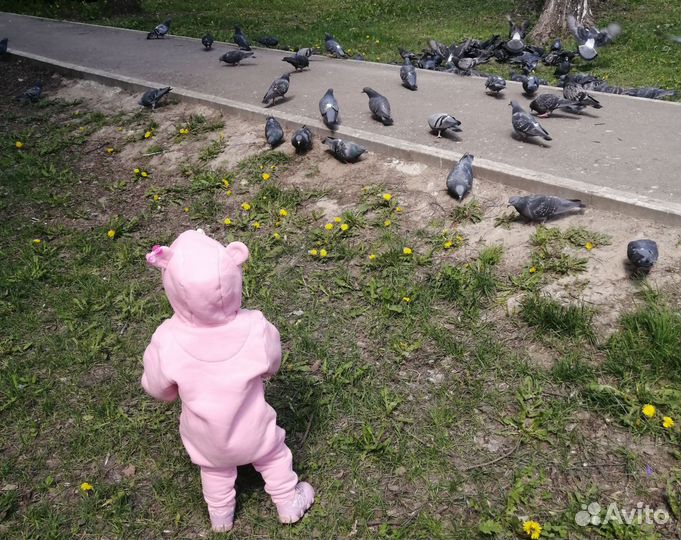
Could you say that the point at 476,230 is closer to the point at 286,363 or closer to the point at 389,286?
the point at 389,286

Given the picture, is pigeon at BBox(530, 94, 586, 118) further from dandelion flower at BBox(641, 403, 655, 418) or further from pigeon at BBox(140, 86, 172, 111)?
pigeon at BBox(140, 86, 172, 111)

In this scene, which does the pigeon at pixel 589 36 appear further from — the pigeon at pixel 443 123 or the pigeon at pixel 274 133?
the pigeon at pixel 274 133

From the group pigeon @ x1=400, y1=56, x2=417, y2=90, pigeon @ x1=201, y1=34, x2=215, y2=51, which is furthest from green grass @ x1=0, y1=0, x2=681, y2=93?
pigeon @ x1=400, y1=56, x2=417, y2=90

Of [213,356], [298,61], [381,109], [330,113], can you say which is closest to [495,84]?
[381,109]

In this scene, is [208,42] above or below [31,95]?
above

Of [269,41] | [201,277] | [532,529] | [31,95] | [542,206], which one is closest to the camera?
[201,277]

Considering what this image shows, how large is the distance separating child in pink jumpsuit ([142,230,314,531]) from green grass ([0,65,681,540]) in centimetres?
67

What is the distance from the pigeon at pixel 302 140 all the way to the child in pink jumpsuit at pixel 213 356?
4.02 m

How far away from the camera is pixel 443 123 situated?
6.75 meters

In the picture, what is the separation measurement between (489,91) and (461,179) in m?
3.34

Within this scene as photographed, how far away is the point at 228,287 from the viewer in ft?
9.27

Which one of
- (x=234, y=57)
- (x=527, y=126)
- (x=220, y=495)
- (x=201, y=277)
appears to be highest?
(x=201, y=277)

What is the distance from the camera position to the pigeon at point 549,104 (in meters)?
7.23

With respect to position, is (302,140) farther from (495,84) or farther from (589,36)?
(589,36)
